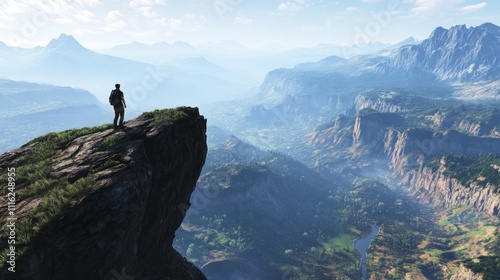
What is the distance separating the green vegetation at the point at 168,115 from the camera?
1634 inches

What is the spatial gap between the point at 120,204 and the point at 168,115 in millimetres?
17741

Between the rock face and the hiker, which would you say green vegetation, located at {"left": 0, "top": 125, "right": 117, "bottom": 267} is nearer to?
the rock face

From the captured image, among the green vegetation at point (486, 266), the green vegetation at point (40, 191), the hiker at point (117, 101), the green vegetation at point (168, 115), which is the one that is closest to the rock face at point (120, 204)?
the green vegetation at point (40, 191)

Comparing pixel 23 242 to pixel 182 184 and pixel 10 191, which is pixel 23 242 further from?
pixel 182 184

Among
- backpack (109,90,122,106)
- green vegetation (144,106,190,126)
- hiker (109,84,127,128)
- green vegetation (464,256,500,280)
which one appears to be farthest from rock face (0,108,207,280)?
green vegetation (464,256,500,280)

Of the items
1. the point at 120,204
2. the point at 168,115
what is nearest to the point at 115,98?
the point at 168,115

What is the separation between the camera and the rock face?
25.7 meters

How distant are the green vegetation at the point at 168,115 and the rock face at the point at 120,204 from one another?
51 centimetres

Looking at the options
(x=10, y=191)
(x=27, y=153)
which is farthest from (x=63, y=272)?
(x=27, y=153)

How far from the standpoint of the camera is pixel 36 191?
30734 millimetres

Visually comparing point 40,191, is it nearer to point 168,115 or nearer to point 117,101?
point 117,101

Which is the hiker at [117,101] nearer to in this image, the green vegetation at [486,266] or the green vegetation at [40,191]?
the green vegetation at [40,191]

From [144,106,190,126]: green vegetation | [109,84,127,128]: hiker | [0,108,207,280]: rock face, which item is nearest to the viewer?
[0,108,207,280]: rock face

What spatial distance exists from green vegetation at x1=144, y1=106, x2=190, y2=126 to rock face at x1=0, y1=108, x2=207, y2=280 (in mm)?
510
